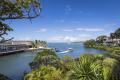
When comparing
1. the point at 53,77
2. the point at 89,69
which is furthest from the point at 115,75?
the point at 53,77

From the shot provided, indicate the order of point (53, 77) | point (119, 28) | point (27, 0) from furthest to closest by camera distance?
1. point (119, 28)
2. point (53, 77)
3. point (27, 0)

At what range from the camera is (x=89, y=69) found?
18969 mm

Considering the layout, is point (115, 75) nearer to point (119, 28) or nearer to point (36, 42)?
point (119, 28)

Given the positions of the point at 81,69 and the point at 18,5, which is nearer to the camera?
the point at 18,5

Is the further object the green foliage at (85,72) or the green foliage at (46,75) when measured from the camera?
the green foliage at (46,75)

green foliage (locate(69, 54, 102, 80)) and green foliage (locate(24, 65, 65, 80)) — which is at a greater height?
green foliage (locate(69, 54, 102, 80))

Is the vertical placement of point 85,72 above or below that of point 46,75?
above

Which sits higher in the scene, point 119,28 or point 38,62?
point 119,28

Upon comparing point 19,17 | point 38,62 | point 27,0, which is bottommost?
point 38,62

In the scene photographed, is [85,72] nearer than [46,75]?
Yes

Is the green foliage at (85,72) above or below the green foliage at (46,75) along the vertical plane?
above

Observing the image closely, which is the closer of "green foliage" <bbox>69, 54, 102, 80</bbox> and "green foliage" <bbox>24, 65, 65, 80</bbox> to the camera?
"green foliage" <bbox>69, 54, 102, 80</bbox>

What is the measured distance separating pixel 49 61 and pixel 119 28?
123633mm

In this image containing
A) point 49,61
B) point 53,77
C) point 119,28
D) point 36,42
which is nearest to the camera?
point 53,77
